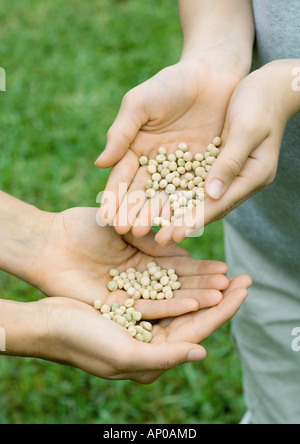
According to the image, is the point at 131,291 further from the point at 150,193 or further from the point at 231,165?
the point at 231,165

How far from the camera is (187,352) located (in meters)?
1.48

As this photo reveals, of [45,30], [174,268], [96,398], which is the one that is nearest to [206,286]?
[174,268]

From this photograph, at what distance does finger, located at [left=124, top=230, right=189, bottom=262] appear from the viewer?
1.83 m

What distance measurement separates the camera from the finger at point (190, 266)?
1688mm

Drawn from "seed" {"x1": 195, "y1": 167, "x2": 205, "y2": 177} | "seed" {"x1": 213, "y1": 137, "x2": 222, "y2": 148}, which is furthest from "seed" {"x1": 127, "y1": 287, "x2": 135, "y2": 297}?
"seed" {"x1": 213, "y1": 137, "x2": 222, "y2": 148}

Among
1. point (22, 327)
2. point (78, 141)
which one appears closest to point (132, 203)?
point (22, 327)

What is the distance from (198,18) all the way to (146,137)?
1.51ft

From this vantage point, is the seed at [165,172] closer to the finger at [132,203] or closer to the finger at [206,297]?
the finger at [132,203]

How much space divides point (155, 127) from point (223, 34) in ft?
1.30

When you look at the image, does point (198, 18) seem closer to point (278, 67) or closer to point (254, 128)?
point (278, 67)

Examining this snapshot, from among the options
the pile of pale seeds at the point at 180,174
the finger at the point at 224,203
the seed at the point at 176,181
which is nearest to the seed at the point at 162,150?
the pile of pale seeds at the point at 180,174

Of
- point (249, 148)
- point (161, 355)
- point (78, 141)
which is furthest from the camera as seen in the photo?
point (78, 141)

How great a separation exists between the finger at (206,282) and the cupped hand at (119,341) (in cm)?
3

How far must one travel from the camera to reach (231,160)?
152 cm
